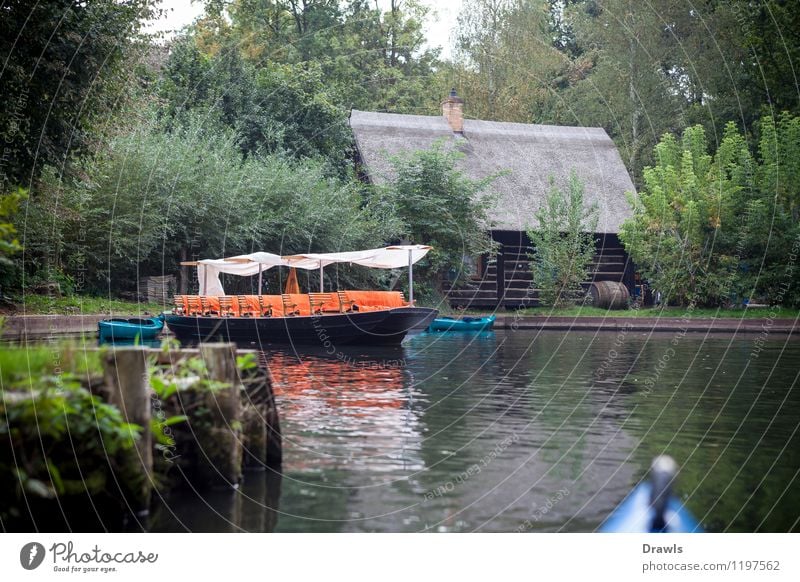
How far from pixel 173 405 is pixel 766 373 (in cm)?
1514

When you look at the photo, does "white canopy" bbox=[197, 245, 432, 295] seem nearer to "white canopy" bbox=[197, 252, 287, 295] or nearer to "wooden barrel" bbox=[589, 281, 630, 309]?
"white canopy" bbox=[197, 252, 287, 295]

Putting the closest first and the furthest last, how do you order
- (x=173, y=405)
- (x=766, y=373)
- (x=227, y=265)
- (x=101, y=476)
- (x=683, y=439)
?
1. (x=101, y=476)
2. (x=173, y=405)
3. (x=683, y=439)
4. (x=766, y=373)
5. (x=227, y=265)

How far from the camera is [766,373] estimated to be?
20203 mm

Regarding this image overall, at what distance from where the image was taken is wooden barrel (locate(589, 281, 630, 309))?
42.4m

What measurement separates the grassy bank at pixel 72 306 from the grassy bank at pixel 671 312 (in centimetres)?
1476

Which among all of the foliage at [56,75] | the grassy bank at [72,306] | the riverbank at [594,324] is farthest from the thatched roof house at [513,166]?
the foliage at [56,75]

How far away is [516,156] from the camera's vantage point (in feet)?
168

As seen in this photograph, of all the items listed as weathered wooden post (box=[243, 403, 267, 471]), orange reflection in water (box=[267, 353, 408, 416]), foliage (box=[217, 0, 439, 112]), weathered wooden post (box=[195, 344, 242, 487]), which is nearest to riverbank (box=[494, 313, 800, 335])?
orange reflection in water (box=[267, 353, 408, 416])

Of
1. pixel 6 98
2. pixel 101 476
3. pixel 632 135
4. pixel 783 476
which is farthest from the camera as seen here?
pixel 632 135

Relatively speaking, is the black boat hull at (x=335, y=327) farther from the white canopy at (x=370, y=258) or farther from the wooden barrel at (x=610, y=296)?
the wooden barrel at (x=610, y=296)

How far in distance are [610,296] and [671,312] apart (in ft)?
10.8

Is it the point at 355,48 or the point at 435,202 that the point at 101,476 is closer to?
the point at 435,202

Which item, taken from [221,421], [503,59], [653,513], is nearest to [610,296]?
[503,59]

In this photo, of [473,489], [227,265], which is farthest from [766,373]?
[227,265]
